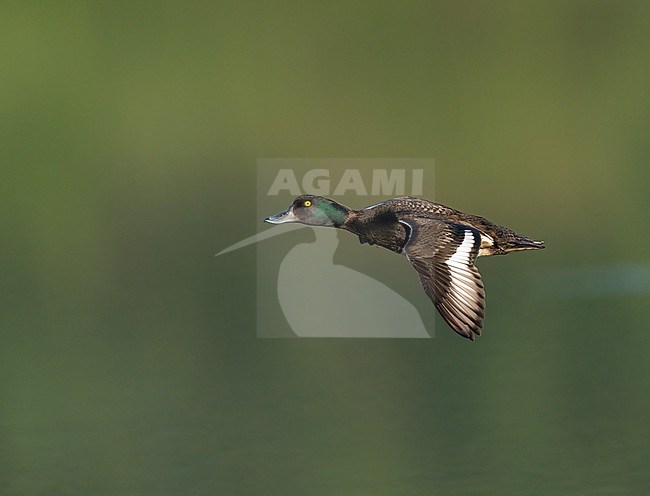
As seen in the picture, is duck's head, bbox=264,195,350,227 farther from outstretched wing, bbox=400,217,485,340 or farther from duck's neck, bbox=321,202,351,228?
outstretched wing, bbox=400,217,485,340

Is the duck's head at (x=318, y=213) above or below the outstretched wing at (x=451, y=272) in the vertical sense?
above

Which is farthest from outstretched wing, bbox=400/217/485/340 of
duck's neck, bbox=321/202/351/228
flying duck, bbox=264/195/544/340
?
duck's neck, bbox=321/202/351/228

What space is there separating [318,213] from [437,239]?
0.64 metres

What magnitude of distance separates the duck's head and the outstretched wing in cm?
47

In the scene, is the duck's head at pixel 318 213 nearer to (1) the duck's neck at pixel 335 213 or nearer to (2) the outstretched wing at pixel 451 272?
(1) the duck's neck at pixel 335 213

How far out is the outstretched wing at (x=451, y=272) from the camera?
4.14 meters

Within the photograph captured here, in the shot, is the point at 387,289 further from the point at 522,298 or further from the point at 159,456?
the point at 159,456

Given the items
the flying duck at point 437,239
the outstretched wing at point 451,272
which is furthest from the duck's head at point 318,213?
the outstretched wing at point 451,272

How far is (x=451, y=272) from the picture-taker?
420 centimetres

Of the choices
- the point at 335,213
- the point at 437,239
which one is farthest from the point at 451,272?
the point at 335,213

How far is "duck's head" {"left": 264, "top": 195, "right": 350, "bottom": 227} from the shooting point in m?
4.73

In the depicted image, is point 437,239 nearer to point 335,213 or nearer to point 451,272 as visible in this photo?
point 451,272

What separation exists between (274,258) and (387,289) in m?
0.80

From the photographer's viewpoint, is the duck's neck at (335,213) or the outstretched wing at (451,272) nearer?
the outstretched wing at (451,272)
